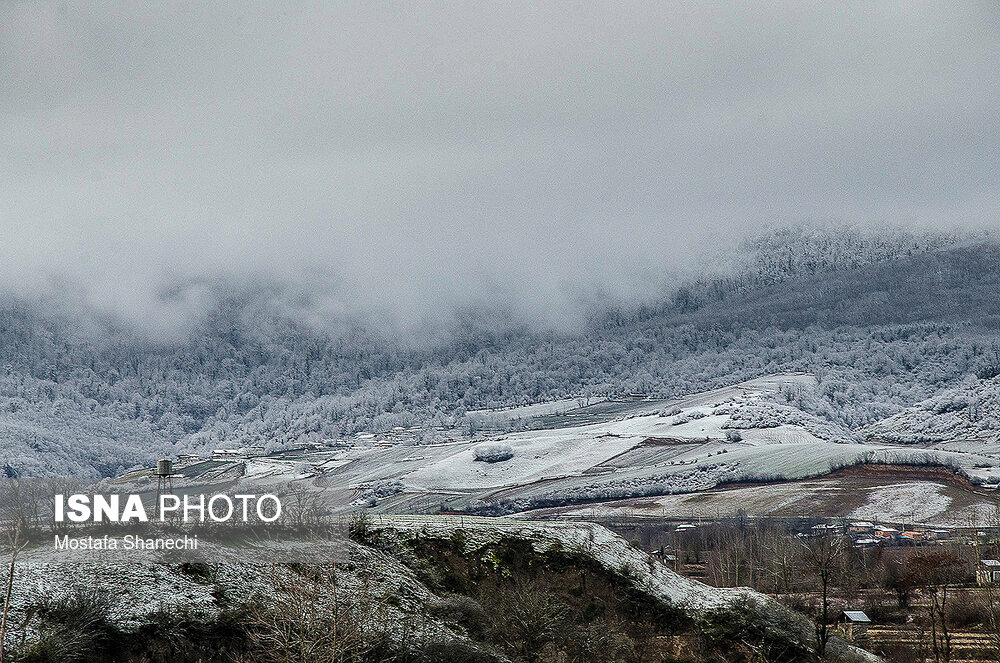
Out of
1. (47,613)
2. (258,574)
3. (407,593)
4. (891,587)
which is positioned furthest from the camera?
(891,587)

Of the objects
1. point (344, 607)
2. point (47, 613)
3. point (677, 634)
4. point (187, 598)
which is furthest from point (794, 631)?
point (47, 613)

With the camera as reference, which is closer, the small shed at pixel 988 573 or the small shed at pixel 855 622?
the small shed at pixel 855 622

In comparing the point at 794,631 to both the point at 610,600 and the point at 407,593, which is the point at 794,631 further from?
the point at 407,593

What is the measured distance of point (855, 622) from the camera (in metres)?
88.4

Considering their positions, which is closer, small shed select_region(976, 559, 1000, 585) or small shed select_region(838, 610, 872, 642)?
small shed select_region(838, 610, 872, 642)

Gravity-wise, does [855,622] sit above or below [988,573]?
above

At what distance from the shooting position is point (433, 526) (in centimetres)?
5969

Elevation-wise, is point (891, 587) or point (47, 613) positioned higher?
point (47, 613)

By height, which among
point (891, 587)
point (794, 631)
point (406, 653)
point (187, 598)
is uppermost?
point (187, 598)

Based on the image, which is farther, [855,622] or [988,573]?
[988,573]

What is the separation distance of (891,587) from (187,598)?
89.7 m

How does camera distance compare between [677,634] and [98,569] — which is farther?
[677,634]

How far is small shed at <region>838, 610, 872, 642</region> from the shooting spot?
274ft

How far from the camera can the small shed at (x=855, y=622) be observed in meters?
83.7
